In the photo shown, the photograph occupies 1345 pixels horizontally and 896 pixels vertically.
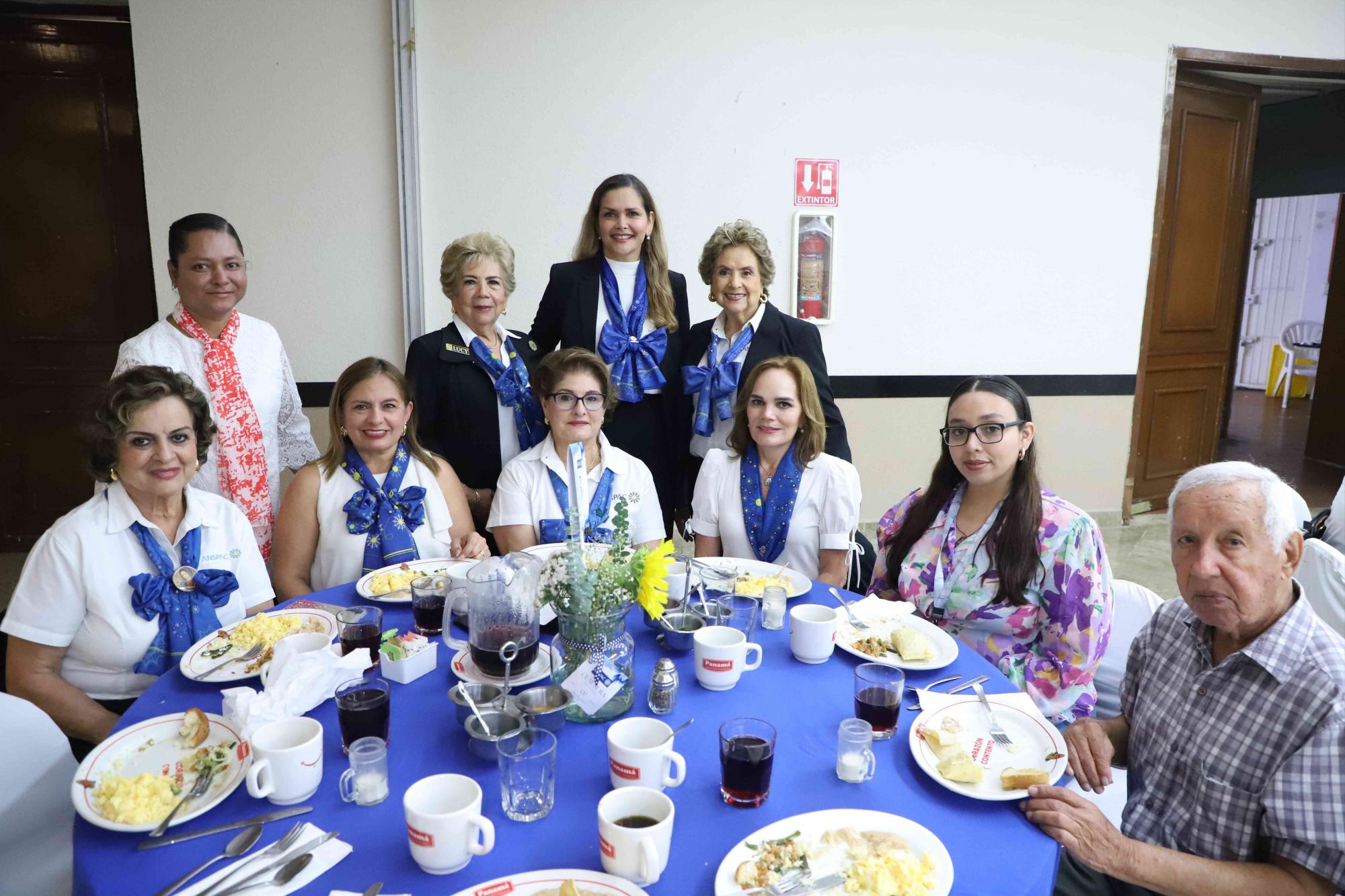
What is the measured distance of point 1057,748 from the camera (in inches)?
54.0

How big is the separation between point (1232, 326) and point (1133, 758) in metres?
5.70

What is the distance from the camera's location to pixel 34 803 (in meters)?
1.45

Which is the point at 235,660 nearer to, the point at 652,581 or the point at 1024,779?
the point at 652,581

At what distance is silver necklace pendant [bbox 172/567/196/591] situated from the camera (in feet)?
6.19

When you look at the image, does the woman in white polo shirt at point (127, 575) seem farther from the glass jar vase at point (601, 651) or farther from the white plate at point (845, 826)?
the white plate at point (845, 826)

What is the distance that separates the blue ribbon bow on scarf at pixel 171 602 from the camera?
1.84m

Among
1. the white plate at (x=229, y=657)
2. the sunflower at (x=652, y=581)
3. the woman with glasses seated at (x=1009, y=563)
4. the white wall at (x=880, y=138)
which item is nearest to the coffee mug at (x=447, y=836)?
the sunflower at (x=652, y=581)

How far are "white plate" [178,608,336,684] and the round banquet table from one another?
0.10 feet

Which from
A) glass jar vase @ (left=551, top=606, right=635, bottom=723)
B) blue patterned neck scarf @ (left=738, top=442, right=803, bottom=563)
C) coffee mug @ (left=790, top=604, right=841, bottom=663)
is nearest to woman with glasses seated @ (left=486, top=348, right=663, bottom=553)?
blue patterned neck scarf @ (left=738, top=442, right=803, bottom=563)

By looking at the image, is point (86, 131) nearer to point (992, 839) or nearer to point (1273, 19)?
point (992, 839)

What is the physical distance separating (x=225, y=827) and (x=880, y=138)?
15.5 ft

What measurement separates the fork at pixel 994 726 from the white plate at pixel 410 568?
1151mm

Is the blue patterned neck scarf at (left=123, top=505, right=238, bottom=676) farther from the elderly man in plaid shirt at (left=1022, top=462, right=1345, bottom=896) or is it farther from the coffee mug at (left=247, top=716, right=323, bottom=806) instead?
the elderly man in plaid shirt at (left=1022, top=462, right=1345, bottom=896)

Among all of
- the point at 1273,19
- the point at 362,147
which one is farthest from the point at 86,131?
the point at 1273,19
